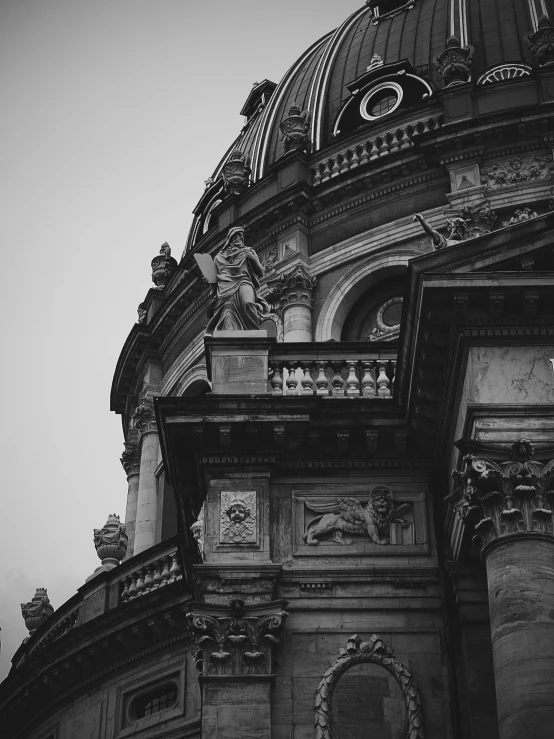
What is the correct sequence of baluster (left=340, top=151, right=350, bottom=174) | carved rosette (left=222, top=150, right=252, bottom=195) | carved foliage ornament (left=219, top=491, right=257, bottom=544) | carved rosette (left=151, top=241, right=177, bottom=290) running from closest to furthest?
carved foliage ornament (left=219, top=491, right=257, bottom=544) < baluster (left=340, top=151, right=350, bottom=174) < carved rosette (left=222, top=150, right=252, bottom=195) < carved rosette (left=151, top=241, right=177, bottom=290)

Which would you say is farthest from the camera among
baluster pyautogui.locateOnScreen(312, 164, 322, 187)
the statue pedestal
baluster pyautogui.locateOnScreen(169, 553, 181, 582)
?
baluster pyautogui.locateOnScreen(312, 164, 322, 187)

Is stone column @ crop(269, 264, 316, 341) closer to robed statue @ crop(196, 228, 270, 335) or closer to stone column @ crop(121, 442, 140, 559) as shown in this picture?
stone column @ crop(121, 442, 140, 559)

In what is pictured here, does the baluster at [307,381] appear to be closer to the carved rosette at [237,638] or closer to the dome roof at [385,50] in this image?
the carved rosette at [237,638]

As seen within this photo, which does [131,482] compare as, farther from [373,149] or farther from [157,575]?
[373,149]

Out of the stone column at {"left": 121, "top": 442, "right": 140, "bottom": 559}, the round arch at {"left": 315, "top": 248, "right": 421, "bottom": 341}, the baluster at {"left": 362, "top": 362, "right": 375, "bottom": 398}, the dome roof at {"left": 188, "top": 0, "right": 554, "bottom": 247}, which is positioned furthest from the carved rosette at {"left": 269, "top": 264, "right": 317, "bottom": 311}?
the baluster at {"left": 362, "top": 362, "right": 375, "bottom": 398}

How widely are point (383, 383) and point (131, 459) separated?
18.4 meters

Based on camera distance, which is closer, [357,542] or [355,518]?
[357,542]

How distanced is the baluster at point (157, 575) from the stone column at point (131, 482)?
9.15 meters

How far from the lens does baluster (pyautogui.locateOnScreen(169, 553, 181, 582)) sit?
25.2 m

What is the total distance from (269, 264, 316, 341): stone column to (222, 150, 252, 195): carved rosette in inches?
184

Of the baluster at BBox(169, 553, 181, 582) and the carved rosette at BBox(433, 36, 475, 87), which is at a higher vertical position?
the carved rosette at BBox(433, 36, 475, 87)

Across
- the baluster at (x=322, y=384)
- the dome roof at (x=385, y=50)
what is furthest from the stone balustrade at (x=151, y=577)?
the dome roof at (x=385, y=50)

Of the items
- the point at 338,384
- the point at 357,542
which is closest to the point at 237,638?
the point at 357,542

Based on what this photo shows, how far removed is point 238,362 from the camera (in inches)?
788
